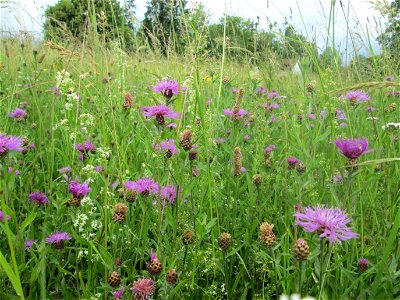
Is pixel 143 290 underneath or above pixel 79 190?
underneath

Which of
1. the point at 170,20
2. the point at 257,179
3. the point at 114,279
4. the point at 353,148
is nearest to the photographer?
the point at 114,279

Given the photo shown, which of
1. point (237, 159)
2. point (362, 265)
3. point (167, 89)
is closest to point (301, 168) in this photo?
point (237, 159)

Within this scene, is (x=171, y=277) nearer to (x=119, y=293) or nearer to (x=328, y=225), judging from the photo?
(x=119, y=293)

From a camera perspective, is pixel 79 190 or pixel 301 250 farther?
pixel 79 190

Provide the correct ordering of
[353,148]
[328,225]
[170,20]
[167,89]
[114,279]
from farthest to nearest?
[170,20] → [167,89] → [353,148] → [114,279] → [328,225]

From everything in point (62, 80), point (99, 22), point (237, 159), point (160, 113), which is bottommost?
point (237, 159)

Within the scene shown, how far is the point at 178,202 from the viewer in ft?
3.84

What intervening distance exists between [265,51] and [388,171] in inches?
65.5

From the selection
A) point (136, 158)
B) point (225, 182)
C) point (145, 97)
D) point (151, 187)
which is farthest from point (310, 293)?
point (145, 97)

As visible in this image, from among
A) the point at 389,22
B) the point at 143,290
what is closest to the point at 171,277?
the point at 143,290

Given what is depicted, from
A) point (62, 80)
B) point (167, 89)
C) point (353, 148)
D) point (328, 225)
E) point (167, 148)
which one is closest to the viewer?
point (328, 225)

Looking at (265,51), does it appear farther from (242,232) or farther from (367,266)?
(367,266)

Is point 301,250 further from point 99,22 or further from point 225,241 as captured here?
point 99,22

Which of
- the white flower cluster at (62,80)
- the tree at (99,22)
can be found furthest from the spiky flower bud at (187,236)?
the tree at (99,22)
